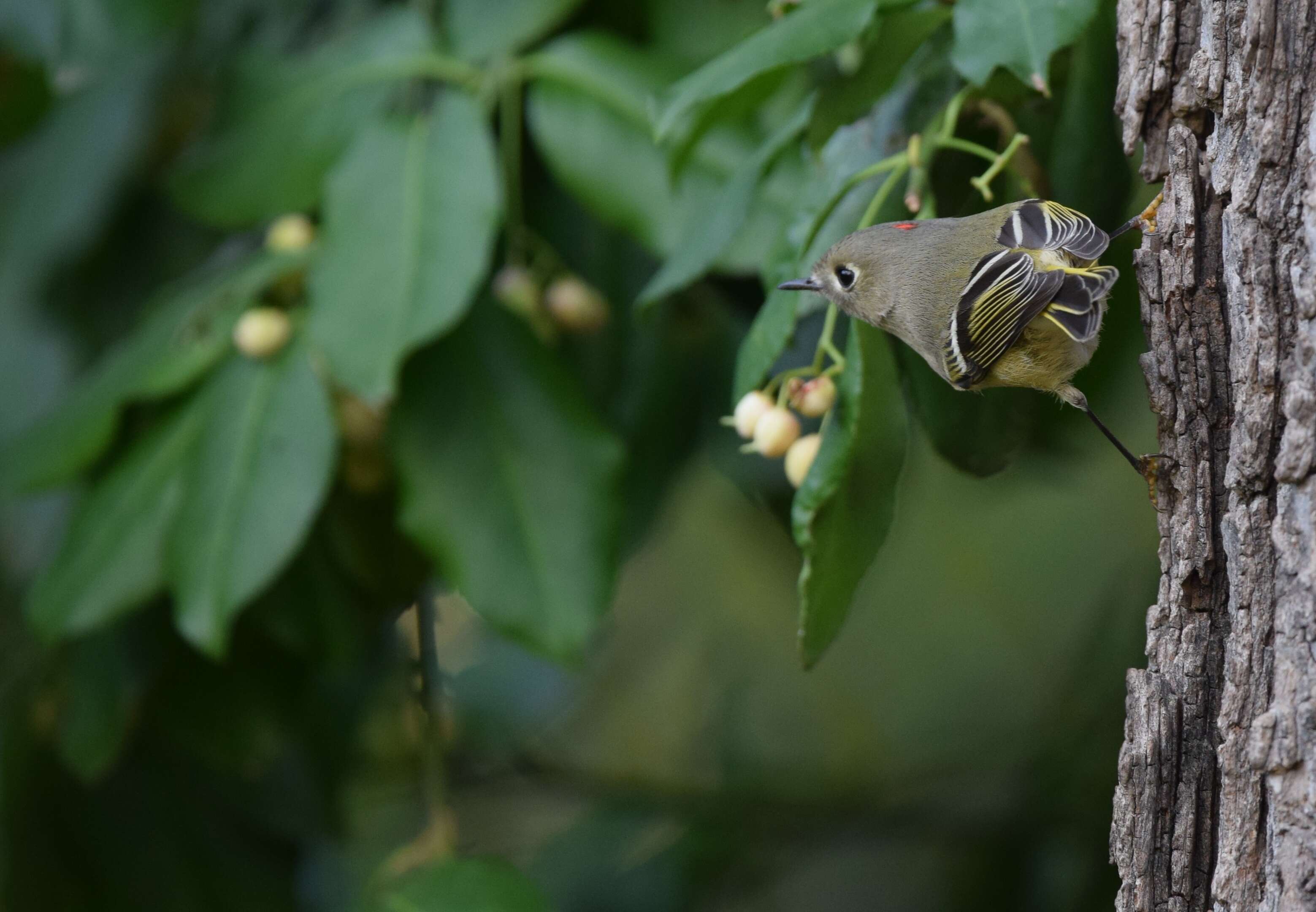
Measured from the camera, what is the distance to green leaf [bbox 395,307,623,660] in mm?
1728

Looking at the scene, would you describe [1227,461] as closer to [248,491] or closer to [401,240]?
[401,240]

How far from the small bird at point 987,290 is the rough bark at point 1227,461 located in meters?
0.14

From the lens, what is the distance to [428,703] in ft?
6.84

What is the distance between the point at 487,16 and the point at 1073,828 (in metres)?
2.05

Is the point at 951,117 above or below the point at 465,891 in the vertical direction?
above

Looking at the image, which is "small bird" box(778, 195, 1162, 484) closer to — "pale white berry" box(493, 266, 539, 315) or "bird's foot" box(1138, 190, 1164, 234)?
"bird's foot" box(1138, 190, 1164, 234)

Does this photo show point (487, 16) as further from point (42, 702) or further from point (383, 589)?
point (42, 702)

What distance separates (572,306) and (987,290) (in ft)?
2.88

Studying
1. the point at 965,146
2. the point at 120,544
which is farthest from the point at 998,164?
the point at 120,544

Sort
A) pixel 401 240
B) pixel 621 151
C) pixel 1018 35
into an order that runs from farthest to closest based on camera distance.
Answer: pixel 621 151 < pixel 401 240 < pixel 1018 35

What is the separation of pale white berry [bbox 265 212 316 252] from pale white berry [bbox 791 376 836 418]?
99cm

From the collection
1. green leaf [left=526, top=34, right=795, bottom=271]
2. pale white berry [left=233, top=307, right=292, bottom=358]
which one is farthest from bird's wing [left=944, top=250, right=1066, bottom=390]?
pale white berry [left=233, top=307, right=292, bottom=358]

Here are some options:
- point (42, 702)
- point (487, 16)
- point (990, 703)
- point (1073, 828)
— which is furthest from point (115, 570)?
point (990, 703)

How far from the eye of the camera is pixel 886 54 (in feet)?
4.04
